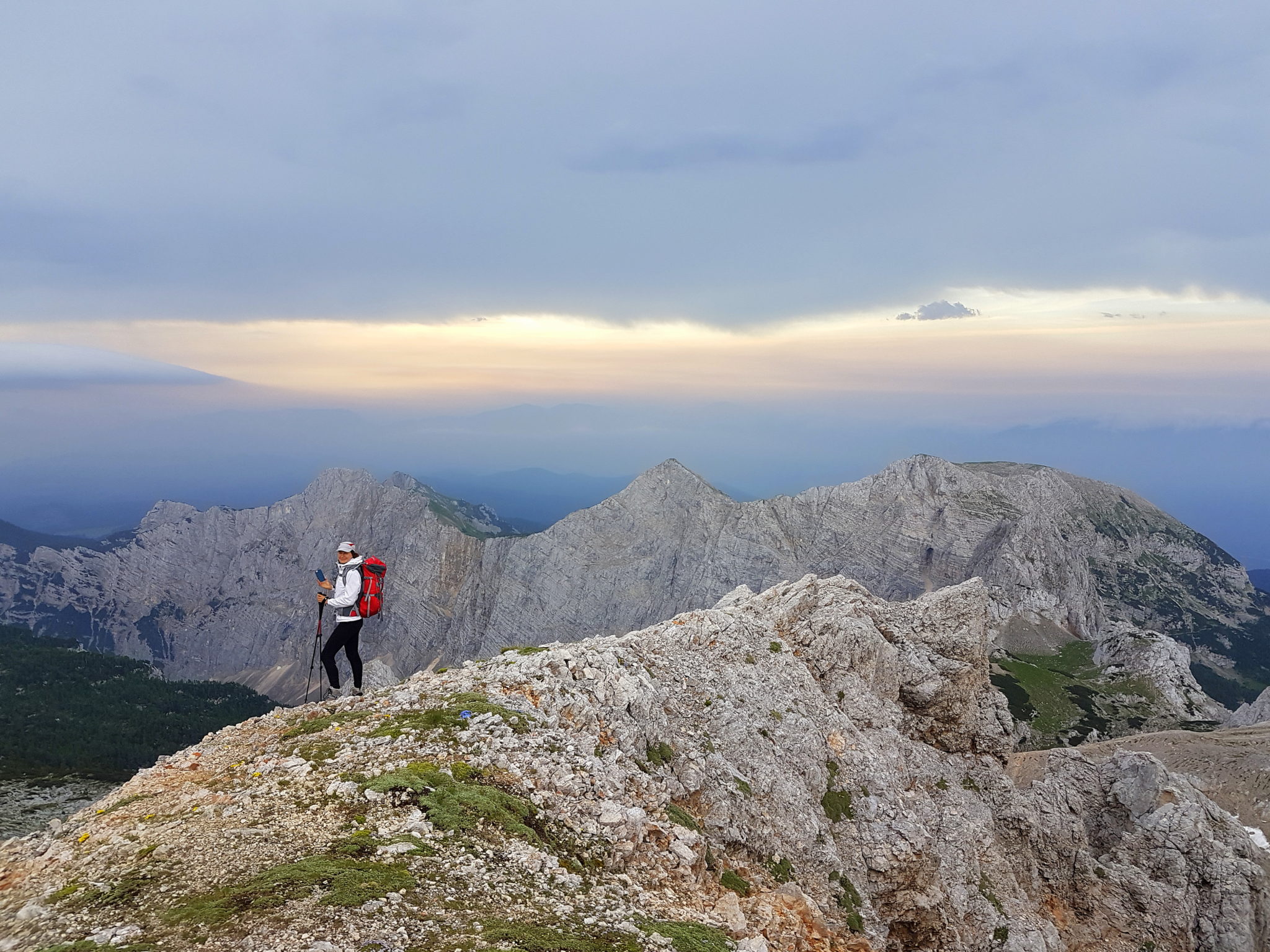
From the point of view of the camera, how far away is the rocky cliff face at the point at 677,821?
11953mm

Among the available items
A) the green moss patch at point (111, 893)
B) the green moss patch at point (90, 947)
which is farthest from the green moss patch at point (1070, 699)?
the green moss patch at point (90, 947)

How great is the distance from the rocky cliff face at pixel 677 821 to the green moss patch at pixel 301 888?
0.06m

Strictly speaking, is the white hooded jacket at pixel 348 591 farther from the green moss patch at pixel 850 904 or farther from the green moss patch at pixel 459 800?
the green moss patch at pixel 850 904

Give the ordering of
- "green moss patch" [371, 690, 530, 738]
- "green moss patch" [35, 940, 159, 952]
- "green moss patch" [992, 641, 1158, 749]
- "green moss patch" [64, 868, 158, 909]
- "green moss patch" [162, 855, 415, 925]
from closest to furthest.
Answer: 1. "green moss patch" [35, 940, 159, 952]
2. "green moss patch" [162, 855, 415, 925]
3. "green moss patch" [64, 868, 158, 909]
4. "green moss patch" [371, 690, 530, 738]
5. "green moss patch" [992, 641, 1158, 749]

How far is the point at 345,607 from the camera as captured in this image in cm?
2205

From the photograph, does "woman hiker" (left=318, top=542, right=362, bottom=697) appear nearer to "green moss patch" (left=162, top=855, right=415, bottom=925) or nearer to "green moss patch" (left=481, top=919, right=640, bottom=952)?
"green moss patch" (left=162, top=855, right=415, bottom=925)

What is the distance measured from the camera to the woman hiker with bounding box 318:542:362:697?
21.5 meters

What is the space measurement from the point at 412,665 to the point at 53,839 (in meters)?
198

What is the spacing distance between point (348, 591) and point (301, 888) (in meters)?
11.2

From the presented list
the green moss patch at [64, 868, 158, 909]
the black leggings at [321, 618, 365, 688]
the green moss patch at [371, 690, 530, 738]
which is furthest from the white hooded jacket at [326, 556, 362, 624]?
the green moss patch at [64, 868, 158, 909]

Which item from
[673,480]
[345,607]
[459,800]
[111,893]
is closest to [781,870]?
[459,800]

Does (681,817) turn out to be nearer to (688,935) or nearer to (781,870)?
(688,935)

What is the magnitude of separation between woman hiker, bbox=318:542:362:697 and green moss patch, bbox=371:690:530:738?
3.53 m

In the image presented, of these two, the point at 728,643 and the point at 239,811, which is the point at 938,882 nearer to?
the point at 728,643
